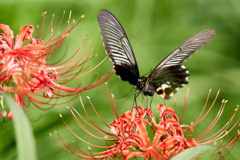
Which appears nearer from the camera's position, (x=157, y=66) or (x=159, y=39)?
(x=157, y=66)

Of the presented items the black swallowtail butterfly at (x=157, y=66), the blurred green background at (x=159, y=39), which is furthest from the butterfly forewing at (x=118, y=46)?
the blurred green background at (x=159, y=39)

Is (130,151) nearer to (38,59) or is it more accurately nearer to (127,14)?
(38,59)

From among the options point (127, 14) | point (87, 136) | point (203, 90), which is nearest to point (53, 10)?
point (127, 14)

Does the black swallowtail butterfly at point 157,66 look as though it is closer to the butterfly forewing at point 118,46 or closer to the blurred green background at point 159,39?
the butterfly forewing at point 118,46

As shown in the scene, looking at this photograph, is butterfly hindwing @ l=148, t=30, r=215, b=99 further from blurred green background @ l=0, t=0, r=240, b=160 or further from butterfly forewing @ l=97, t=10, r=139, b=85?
blurred green background @ l=0, t=0, r=240, b=160

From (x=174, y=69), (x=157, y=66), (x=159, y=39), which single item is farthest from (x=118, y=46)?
(x=159, y=39)

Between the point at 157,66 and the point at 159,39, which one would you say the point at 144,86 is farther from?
the point at 159,39

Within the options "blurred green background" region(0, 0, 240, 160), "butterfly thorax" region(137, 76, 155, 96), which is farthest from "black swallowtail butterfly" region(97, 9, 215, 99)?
"blurred green background" region(0, 0, 240, 160)
